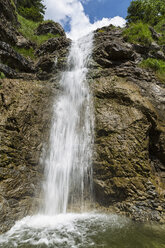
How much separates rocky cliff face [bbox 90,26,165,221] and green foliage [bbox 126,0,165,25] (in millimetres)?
13167

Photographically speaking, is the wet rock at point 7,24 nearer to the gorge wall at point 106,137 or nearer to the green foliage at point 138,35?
the gorge wall at point 106,137

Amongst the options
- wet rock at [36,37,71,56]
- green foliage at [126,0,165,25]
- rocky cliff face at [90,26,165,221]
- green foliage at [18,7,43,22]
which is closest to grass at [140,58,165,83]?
rocky cliff face at [90,26,165,221]

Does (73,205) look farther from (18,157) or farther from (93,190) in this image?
(18,157)

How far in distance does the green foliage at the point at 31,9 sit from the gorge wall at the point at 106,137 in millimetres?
13249

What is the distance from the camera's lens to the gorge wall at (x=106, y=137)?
15.7 feet

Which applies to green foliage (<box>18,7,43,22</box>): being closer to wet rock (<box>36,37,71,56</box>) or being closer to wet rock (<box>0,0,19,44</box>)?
wet rock (<box>0,0,19,44</box>)

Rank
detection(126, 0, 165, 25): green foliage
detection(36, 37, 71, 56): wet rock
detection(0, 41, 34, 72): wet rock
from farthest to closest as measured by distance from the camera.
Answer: detection(126, 0, 165, 25): green foliage, detection(36, 37, 71, 56): wet rock, detection(0, 41, 34, 72): wet rock

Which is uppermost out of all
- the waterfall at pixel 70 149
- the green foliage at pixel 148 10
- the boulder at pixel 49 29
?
the green foliage at pixel 148 10

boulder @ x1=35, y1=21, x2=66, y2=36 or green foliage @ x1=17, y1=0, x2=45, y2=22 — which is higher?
green foliage @ x1=17, y1=0, x2=45, y2=22

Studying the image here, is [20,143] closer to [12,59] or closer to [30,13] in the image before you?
[12,59]

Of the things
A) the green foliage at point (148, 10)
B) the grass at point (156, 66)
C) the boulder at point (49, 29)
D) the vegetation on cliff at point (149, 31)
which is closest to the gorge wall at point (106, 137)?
the grass at point (156, 66)

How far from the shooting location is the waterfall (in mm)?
5457

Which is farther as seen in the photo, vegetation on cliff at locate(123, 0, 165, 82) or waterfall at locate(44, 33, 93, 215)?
vegetation on cliff at locate(123, 0, 165, 82)

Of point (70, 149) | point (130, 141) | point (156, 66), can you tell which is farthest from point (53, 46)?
point (130, 141)
